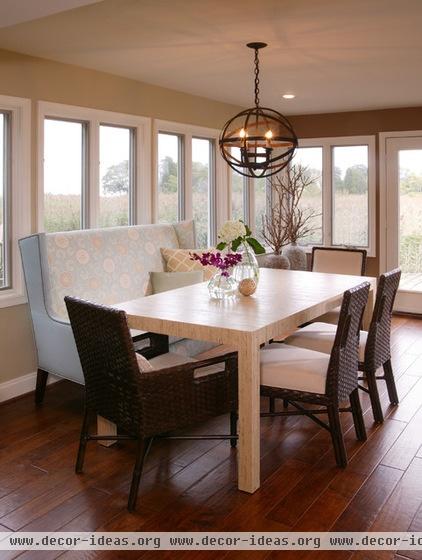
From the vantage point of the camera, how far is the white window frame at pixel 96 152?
4.13 m

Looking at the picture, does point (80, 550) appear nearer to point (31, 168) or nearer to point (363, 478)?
point (363, 478)

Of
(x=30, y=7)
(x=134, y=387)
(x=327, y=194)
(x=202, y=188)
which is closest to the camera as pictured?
(x=30, y=7)

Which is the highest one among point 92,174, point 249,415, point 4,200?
point 92,174

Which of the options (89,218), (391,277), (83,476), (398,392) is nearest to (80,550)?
(83,476)

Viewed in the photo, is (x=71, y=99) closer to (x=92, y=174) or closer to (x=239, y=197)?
(x=92, y=174)

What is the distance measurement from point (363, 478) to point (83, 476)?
4.55 ft

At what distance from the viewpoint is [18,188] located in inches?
157

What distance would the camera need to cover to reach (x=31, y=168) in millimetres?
4059

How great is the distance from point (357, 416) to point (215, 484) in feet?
3.11

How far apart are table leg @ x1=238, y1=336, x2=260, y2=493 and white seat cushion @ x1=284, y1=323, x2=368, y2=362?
999 mm

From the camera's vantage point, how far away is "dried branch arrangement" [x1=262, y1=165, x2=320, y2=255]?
686 cm

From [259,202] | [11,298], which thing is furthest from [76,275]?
[259,202]

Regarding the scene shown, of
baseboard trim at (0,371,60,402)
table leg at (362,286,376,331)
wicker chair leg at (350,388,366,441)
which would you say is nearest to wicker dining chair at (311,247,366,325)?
table leg at (362,286,376,331)

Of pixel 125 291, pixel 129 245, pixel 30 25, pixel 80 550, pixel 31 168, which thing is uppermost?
pixel 30 25
